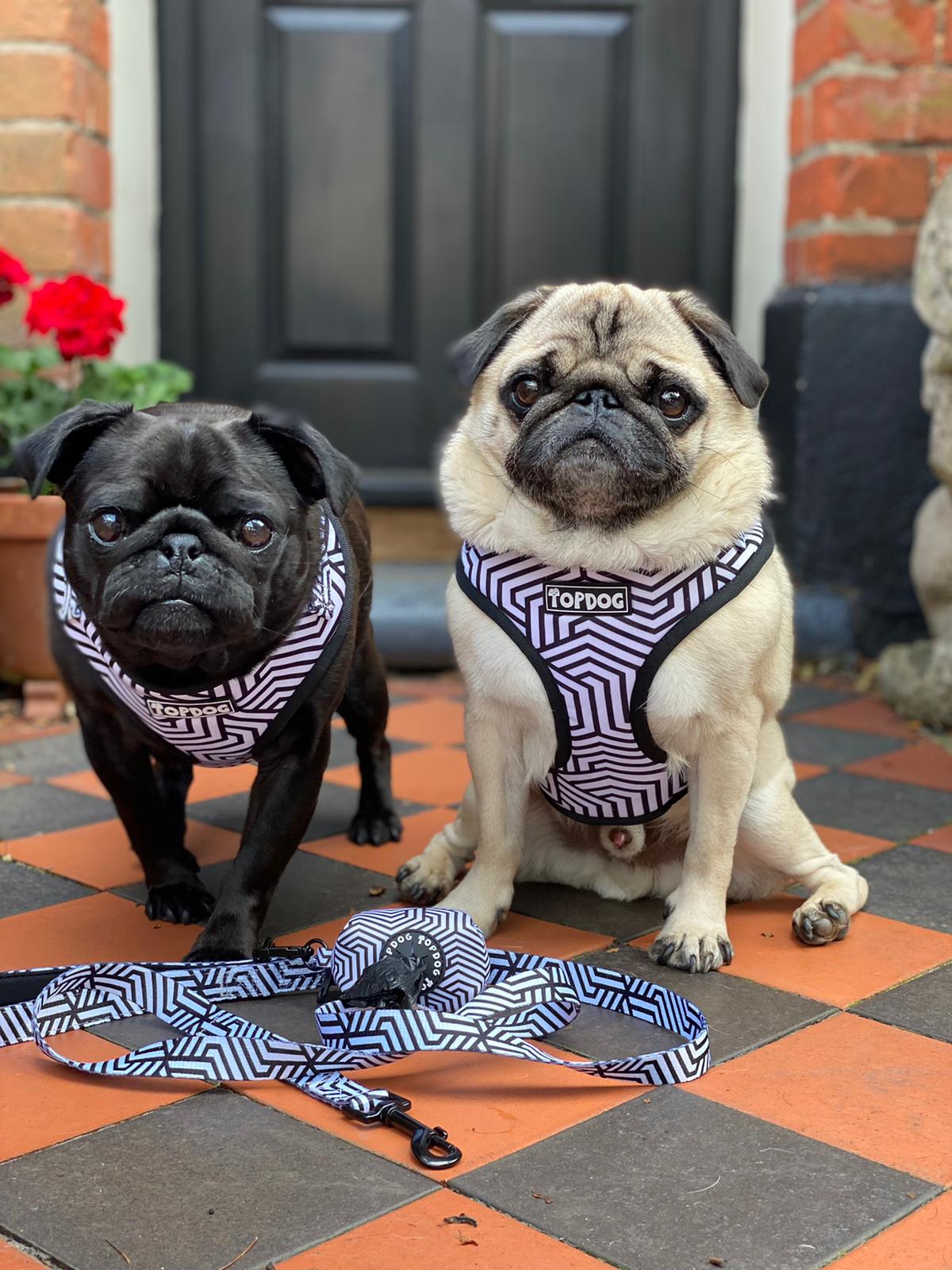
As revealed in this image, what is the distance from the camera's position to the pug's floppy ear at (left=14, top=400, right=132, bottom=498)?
77.0 inches

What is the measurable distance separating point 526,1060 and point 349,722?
3.35 ft

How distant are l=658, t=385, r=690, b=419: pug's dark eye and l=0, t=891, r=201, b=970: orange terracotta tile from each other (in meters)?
1.06

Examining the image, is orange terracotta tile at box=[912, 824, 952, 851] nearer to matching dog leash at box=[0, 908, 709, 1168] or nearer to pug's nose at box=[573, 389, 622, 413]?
matching dog leash at box=[0, 908, 709, 1168]

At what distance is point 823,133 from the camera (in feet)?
13.8

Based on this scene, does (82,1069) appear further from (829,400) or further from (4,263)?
(829,400)

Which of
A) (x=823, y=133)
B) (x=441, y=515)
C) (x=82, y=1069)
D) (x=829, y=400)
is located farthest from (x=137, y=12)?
(x=82, y=1069)

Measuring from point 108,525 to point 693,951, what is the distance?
102 cm

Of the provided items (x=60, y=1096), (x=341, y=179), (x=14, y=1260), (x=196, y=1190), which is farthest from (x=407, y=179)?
(x=14, y=1260)

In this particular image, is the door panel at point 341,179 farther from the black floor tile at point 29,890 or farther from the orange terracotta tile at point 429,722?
the black floor tile at point 29,890

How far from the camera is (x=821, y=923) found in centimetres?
223

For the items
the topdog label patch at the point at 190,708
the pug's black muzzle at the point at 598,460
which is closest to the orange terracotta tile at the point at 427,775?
the topdog label patch at the point at 190,708

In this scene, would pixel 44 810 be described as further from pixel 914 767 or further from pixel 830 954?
pixel 914 767

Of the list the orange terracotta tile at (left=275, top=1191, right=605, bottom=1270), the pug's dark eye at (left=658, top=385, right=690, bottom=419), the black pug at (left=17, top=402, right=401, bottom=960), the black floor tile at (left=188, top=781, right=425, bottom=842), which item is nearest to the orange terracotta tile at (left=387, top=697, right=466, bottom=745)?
the black floor tile at (left=188, top=781, right=425, bottom=842)

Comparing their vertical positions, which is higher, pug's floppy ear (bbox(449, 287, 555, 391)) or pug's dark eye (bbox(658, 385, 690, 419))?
pug's floppy ear (bbox(449, 287, 555, 391))
